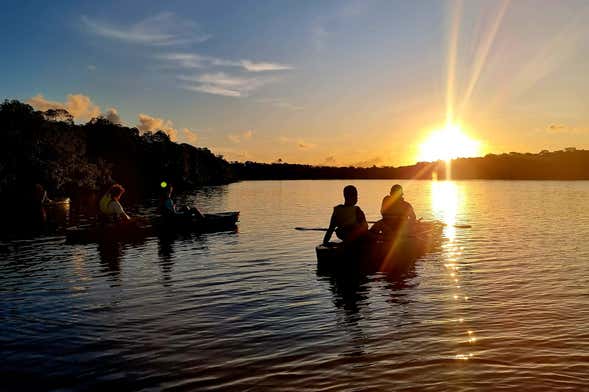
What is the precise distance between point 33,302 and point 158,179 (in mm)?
142094

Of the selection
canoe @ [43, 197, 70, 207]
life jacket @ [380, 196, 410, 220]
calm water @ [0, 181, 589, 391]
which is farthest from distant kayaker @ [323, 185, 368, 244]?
canoe @ [43, 197, 70, 207]

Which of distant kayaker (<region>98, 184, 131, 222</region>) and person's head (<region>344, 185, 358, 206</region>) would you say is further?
distant kayaker (<region>98, 184, 131, 222</region>)

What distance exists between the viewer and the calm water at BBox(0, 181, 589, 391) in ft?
27.6

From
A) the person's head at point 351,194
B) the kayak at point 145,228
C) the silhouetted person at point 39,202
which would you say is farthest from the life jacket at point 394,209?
the silhouetted person at point 39,202

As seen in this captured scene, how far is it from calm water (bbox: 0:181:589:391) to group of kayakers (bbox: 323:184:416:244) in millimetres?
1642

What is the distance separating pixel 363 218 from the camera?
696 inches

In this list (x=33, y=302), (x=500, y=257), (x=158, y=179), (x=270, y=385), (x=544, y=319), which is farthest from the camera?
(x=158, y=179)

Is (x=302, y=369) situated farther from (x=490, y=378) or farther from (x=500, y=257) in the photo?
(x=500, y=257)

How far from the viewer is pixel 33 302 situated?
1399 cm

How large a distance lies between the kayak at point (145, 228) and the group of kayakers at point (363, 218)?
12.0 m

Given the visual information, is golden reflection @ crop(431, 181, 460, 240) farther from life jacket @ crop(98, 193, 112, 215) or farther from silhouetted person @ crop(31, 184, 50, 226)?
silhouetted person @ crop(31, 184, 50, 226)

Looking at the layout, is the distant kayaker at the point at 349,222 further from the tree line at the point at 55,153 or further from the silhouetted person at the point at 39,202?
the tree line at the point at 55,153

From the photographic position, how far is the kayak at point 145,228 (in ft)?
87.3

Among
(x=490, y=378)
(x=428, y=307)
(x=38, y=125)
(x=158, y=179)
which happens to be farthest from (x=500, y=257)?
(x=158, y=179)
